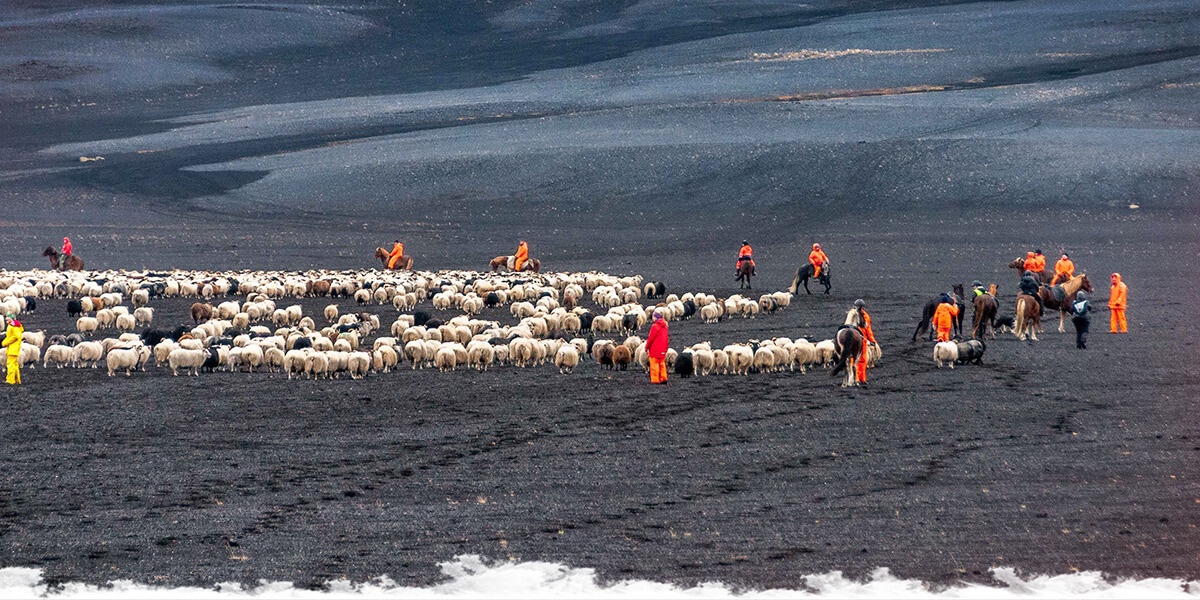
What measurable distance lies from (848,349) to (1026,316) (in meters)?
7.43

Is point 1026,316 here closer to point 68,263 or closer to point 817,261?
point 817,261

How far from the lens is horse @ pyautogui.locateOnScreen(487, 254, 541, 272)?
45750 millimetres

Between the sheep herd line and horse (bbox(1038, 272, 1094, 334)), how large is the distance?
21.3 feet

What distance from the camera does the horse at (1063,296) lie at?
103 feet

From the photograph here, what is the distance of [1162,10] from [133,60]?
77.9 meters

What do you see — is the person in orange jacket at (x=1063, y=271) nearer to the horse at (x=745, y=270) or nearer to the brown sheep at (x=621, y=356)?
the horse at (x=745, y=270)

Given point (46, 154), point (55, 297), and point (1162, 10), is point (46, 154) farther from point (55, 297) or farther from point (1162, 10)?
point (1162, 10)

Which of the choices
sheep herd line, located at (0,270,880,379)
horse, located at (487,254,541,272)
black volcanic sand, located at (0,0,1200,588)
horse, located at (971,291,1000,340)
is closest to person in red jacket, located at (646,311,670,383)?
black volcanic sand, located at (0,0,1200,588)

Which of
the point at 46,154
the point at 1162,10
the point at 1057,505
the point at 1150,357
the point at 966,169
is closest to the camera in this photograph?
the point at 1057,505

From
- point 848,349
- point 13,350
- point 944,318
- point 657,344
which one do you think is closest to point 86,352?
point 13,350

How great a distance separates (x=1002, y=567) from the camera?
46.9 ft

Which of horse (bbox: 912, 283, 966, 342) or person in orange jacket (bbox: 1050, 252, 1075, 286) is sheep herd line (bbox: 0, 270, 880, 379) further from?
person in orange jacket (bbox: 1050, 252, 1075, 286)

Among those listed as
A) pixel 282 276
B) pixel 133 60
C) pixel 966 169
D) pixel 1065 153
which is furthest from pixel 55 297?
pixel 133 60

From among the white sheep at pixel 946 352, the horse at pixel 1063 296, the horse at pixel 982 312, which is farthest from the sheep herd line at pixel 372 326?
the horse at pixel 1063 296
